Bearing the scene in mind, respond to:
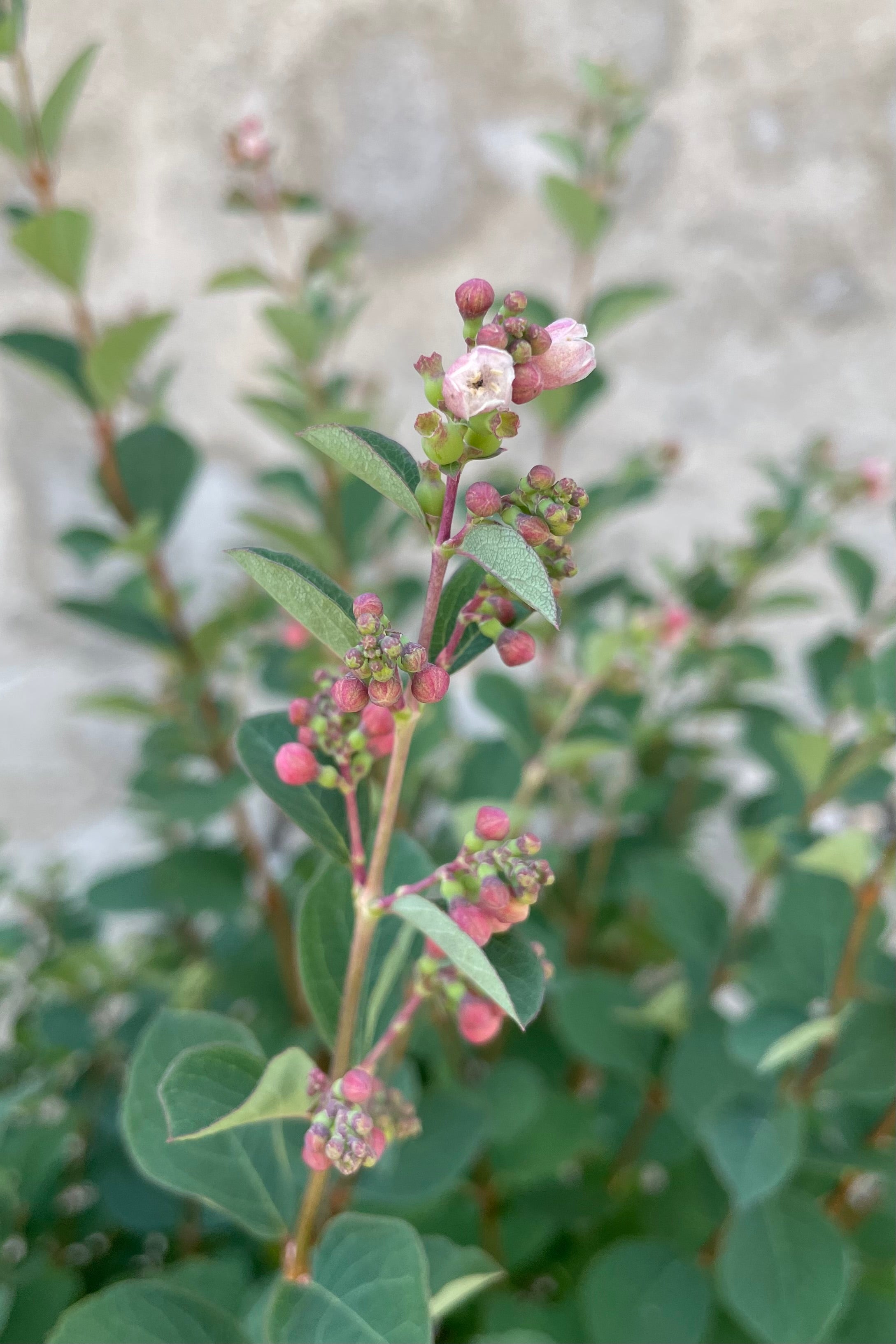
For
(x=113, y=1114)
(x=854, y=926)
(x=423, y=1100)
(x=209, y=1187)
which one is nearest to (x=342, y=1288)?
(x=209, y=1187)

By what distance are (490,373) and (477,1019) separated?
0.65ft

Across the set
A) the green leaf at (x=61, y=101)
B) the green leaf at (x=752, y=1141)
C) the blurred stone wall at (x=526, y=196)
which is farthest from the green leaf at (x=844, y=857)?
the blurred stone wall at (x=526, y=196)

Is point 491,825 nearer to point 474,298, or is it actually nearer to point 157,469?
point 474,298

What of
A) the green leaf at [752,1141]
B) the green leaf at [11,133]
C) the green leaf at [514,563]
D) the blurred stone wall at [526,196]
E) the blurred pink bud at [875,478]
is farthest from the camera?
the blurred stone wall at [526,196]

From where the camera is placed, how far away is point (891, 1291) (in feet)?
1.86

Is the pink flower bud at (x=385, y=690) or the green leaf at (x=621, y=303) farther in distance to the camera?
the green leaf at (x=621, y=303)

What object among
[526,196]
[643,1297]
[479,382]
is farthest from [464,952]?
[526,196]

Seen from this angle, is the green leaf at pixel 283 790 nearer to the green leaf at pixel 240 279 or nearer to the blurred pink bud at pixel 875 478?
the green leaf at pixel 240 279

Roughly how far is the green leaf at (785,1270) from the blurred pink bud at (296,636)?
44 cm

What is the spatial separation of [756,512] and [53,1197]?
674 millimetres

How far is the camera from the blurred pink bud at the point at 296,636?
0.62 meters

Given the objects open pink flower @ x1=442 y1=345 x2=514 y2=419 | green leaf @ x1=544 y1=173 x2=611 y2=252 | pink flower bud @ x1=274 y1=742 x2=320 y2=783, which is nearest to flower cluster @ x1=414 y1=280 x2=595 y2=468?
open pink flower @ x1=442 y1=345 x2=514 y2=419

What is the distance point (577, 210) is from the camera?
0.61 m

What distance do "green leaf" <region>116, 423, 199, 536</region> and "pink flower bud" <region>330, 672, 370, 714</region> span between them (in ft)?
1.35
